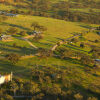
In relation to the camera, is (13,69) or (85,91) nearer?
(85,91)

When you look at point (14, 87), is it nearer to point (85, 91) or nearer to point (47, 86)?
point (47, 86)

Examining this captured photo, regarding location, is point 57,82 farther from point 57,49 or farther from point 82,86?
point 57,49

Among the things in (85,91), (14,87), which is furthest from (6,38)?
(85,91)

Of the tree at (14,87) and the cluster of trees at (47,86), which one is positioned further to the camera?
Result: the tree at (14,87)

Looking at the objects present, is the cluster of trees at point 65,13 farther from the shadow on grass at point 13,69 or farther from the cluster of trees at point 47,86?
the cluster of trees at point 47,86

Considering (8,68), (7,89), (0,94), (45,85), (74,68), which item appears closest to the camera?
(0,94)

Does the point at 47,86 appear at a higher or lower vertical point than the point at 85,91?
higher

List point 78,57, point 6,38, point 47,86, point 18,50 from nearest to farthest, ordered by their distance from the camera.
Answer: point 47,86 < point 78,57 < point 18,50 < point 6,38

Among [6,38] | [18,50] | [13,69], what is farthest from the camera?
[6,38]

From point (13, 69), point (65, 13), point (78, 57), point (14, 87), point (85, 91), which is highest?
point (65, 13)

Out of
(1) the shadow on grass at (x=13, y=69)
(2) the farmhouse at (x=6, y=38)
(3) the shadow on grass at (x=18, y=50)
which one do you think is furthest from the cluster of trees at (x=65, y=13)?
(1) the shadow on grass at (x=13, y=69)

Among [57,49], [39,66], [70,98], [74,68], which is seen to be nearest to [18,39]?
[57,49]
